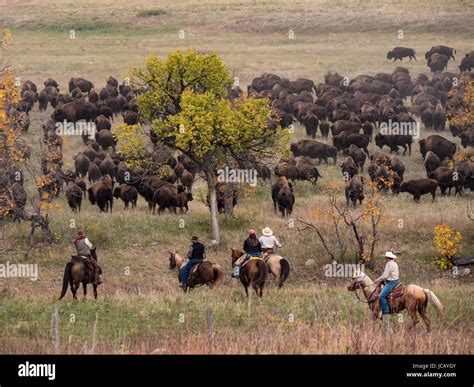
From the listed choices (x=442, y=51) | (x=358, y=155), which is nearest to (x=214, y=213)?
(x=358, y=155)

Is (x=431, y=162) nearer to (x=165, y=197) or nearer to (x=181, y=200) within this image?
(x=181, y=200)

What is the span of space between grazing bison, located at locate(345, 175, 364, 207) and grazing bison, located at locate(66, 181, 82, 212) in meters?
10.9

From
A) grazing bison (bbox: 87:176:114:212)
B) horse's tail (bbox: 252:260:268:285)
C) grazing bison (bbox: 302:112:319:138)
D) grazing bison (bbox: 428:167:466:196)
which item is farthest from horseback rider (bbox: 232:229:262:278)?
grazing bison (bbox: 302:112:319:138)

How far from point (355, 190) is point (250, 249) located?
13951 millimetres

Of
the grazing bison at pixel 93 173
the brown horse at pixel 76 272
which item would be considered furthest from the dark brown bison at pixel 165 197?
the brown horse at pixel 76 272

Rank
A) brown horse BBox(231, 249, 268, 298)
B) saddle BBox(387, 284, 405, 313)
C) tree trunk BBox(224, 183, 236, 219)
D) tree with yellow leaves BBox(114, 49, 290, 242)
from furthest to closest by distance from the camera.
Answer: tree trunk BBox(224, 183, 236, 219) → tree with yellow leaves BBox(114, 49, 290, 242) → brown horse BBox(231, 249, 268, 298) → saddle BBox(387, 284, 405, 313)

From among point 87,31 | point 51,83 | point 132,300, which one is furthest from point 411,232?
point 87,31

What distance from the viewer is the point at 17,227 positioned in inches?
1286

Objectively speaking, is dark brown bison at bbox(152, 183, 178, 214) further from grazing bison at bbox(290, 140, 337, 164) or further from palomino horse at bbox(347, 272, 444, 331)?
palomino horse at bbox(347, 272, 444, 331)

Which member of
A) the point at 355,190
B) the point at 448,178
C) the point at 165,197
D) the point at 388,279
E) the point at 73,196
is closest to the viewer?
the point at 388,279

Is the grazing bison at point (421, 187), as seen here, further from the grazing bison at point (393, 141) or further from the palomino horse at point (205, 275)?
the palomino horse at point (205, 275)

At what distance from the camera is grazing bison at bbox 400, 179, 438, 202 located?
122 ft

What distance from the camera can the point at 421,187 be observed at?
37.3 meters

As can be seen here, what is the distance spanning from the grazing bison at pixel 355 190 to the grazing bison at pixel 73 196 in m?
10.9
